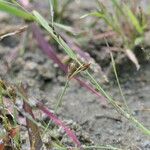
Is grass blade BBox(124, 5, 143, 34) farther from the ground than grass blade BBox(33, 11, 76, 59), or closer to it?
closer to it

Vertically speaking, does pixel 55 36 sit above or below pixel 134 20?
above

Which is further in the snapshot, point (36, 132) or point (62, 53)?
point (62, 53)

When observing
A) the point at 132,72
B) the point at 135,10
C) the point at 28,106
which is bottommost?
the point at 132,72

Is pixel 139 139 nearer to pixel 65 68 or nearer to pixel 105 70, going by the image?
pixel 65 68

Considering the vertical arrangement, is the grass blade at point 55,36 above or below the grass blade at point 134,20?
above

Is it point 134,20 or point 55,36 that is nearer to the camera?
point 55,36

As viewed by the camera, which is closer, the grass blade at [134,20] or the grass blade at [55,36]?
the grass blade at [55,36]

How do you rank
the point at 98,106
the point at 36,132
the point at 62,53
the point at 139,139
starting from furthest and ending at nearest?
the point at 62,53, the point at 98,106, the point at 139,139, the point at 36,132

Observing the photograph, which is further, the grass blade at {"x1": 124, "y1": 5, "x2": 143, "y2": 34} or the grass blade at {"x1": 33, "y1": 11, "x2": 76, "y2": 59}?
the grass blade at {"x1": 124, "y1": 5, "x2": 143, "y2": 34}

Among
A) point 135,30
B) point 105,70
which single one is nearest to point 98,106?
point 105,70

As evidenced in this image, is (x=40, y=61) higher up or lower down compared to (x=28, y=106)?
lower down

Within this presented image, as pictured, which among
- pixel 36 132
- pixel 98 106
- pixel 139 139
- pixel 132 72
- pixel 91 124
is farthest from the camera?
pixel 132 72
